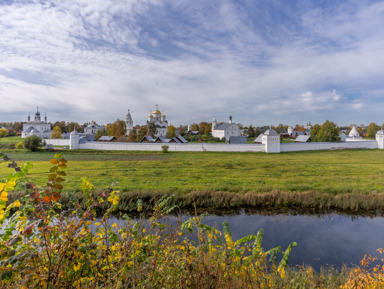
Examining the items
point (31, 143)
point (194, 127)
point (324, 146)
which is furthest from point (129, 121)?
point (324, 146)

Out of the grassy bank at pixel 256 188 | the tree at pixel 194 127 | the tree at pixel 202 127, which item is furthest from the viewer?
the tree at pixel 194 127

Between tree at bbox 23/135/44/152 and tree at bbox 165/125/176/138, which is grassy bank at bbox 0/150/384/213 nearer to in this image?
tree at bbox 23/135/44/152

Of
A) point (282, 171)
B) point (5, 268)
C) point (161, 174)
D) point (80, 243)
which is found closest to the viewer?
point (5, 268)

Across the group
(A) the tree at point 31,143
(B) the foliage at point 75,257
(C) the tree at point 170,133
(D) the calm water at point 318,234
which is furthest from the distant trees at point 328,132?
(A) the tree at point 31,143

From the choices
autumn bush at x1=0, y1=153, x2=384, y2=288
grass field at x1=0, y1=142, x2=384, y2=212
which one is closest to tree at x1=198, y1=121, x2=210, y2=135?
grass field at x1=0, y1=142, x2=384, y2=212

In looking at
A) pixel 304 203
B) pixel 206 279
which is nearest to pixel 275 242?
pixel 304 203

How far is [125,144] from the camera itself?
37.6m

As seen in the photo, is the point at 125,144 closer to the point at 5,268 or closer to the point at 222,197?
the point at 222,197

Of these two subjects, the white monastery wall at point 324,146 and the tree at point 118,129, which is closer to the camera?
the white monastery wall at point 324,146

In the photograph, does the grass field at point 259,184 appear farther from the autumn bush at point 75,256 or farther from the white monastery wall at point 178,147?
the white monastery wall at point 178,147

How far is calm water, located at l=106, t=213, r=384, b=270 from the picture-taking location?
6.91 metres

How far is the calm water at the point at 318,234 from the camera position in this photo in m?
6.91

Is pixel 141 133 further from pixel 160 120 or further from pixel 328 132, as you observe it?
pixel 328 132

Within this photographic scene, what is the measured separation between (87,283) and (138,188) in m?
10.9
